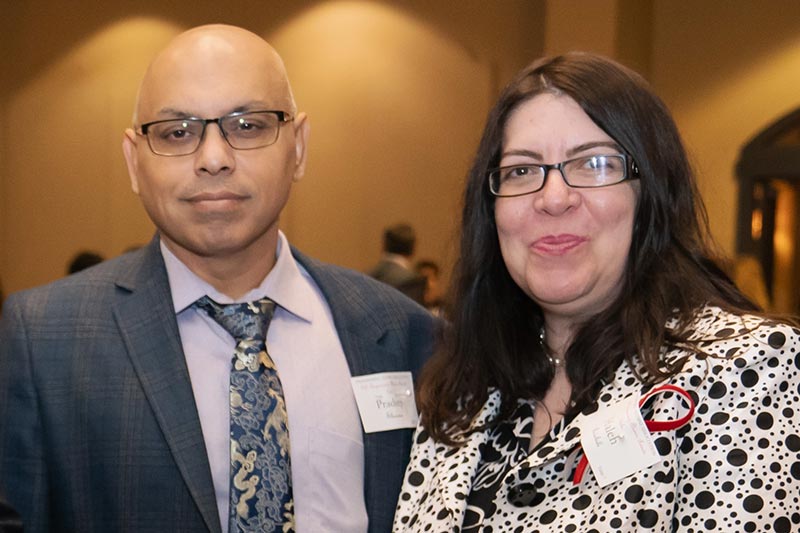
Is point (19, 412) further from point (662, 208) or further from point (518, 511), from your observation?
point (662, 208)

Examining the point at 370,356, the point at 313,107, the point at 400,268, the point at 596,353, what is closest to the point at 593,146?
the point at 596,353

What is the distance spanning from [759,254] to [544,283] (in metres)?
6.48

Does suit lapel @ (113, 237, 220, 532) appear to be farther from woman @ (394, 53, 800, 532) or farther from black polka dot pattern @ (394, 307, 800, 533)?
black polka dot pattern @ (394, 307, 800, 533)

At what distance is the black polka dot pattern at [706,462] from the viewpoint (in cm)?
164

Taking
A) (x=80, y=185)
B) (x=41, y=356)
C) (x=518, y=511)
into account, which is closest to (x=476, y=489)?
(x=518, y=511)

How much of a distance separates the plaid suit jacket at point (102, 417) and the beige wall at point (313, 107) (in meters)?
6.70

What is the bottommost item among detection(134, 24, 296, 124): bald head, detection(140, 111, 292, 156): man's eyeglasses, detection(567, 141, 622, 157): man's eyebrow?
detection(567, 141, 622, 157): man's eyebrow

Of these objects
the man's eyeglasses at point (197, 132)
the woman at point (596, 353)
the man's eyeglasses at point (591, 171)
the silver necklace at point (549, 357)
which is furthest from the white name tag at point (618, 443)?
the man's eyeglasses at point (197, 132)

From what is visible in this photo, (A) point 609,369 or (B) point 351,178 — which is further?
(B) point 351,178

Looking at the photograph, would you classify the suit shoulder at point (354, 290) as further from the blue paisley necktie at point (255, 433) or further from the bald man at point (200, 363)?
the blue paisley necktie at point (255, 433)

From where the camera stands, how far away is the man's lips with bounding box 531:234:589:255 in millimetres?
1928

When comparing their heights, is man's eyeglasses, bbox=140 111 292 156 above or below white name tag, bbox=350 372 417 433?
above

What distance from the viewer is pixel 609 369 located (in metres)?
1.90

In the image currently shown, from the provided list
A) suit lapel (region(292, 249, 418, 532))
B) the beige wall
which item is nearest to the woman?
suit lapel (region(292, 249, 418, 532))
